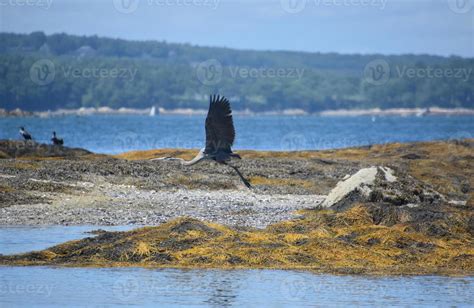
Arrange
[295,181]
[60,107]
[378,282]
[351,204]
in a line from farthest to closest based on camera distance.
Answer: [60,107] < [295,181] < [351,204] < [378,282]

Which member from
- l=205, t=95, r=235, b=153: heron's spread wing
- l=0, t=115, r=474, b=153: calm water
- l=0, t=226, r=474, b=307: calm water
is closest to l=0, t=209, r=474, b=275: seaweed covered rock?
l=0, t=226, r=474, b=307: calm water

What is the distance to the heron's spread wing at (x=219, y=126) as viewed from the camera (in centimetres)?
2355

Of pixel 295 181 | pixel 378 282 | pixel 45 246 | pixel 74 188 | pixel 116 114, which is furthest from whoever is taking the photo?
pixel 116 114

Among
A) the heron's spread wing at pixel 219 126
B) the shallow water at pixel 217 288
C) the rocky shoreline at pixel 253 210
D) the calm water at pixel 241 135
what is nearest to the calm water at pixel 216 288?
the shallow water at pixel 217 288

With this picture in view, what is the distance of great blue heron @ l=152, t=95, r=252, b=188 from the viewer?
23.6m

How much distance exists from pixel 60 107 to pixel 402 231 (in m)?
171

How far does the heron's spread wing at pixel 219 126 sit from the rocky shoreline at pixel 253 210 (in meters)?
1.25

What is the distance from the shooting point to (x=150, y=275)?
15.0m

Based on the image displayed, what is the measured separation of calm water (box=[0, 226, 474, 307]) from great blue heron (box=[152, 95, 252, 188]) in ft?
28.3

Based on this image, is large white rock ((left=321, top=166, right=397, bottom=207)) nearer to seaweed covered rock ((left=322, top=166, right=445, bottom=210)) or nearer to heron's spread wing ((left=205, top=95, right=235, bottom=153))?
seaweed covered rock ((left=322, top=166, right=445, bottom=210))

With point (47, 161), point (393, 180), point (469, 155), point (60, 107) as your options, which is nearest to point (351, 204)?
point (393, 180)

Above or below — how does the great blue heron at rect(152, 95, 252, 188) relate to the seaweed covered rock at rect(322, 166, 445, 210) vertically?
above

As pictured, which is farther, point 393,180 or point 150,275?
point 393,180

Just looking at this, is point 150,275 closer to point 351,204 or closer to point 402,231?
point 402,231
